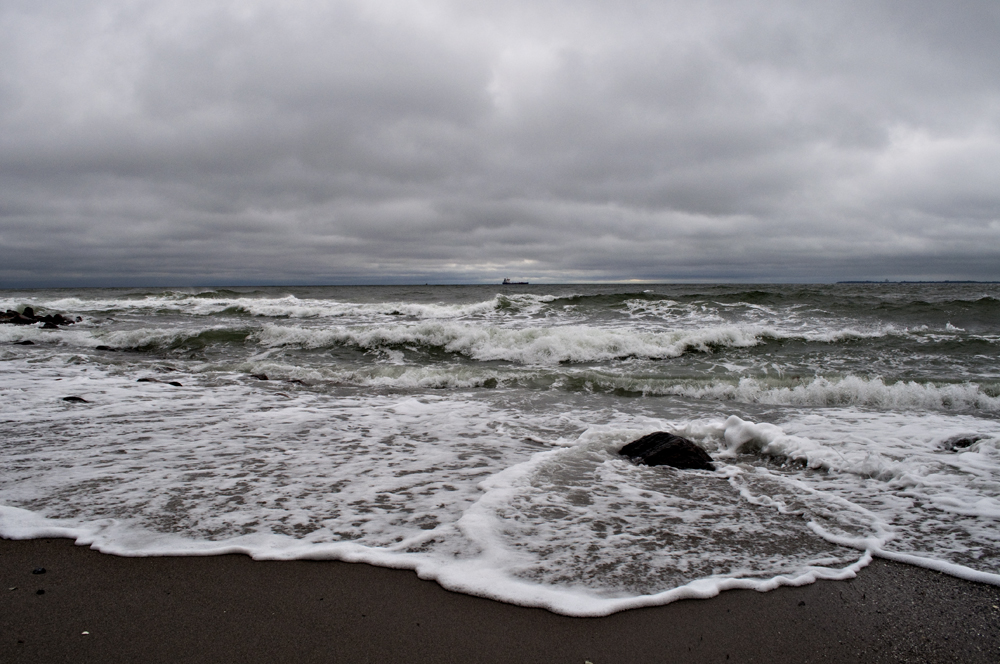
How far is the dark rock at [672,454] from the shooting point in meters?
4.50

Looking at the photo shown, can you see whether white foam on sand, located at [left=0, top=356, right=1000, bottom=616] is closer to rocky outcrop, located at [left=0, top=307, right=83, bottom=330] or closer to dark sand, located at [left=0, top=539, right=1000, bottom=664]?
dark sand, located at [left=0, top=539, right=1000, bottom=664]

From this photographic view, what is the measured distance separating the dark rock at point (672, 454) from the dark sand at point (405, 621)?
5.88 ft

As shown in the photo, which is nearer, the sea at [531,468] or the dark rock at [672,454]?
the sea at [531,468]

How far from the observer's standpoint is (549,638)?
2.18 meters

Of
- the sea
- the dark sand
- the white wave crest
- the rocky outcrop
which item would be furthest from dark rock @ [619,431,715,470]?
the rocky outcrop

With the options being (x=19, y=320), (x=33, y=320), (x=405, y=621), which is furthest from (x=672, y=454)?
(x=33, y=320)

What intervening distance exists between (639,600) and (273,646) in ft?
5.27

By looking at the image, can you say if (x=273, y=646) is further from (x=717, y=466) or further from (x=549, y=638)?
(x=717, y=466)

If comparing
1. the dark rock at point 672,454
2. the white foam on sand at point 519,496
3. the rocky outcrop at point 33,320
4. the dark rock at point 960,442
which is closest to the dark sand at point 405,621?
→ the white foam on sand at point 519,496

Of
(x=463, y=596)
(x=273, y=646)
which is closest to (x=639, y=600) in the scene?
(x=463, y=596)

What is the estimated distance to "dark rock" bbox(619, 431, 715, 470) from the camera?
14.8 feet

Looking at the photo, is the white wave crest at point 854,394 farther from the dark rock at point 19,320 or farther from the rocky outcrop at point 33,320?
Answer: the dark rock at point 19,320

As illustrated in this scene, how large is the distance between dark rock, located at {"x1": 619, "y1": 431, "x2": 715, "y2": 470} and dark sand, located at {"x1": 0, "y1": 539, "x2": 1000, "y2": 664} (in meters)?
1.79

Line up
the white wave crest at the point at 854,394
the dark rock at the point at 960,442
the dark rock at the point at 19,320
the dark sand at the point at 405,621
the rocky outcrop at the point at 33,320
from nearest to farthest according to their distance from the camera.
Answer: the dark sand at the point at 405,621, the dark rock at the point at 960,442, the white wave crest at the point at 854,394, the rocky outcrop at the point at 33,320, the dark rock at the point at 19,320
